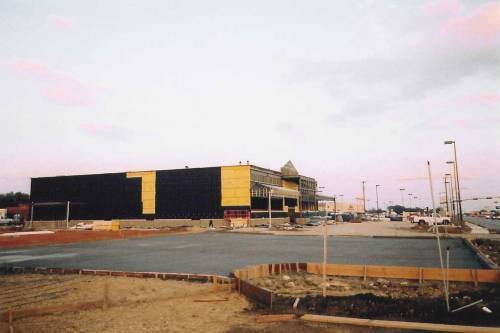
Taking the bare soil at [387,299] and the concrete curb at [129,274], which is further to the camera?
the concrete curb at [129,274]

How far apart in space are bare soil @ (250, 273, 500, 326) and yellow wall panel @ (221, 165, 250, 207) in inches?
2063

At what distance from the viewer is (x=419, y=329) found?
27.2 ft

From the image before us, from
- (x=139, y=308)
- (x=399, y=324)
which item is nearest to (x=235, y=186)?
(x=139, y=308)

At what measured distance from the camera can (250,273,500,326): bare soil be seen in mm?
9391

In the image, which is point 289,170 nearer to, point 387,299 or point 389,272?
point 389,272

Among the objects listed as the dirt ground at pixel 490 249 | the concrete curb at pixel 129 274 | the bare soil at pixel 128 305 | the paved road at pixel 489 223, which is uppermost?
the concrete curb at pixel 129 274

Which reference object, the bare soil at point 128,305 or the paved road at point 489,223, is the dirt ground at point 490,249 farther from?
the paved road at point 489,223

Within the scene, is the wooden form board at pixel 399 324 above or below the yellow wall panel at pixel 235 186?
below

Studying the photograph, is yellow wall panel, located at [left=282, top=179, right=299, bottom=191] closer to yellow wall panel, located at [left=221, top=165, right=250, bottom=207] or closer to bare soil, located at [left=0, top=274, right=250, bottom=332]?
yellow wall panel, located at [left=221, top=165, right=250, bottom=207]

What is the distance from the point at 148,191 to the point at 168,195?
185 inches

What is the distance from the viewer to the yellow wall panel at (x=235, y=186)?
67500mm

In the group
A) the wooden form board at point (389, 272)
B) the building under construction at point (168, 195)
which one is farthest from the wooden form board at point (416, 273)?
the building under construction at point (168, 195)

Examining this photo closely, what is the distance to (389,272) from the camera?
48.8 feet

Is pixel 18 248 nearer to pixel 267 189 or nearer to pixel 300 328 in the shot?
pixel 300 328
